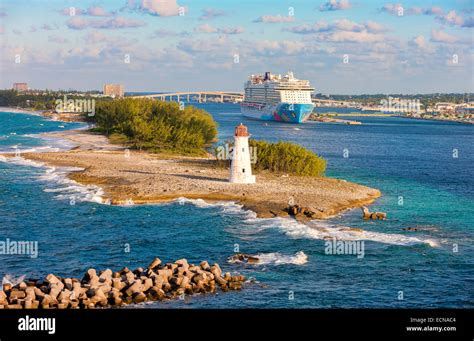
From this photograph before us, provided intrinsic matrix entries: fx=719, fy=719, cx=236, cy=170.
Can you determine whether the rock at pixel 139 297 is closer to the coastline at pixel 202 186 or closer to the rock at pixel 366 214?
the coastline at pixel 202 186

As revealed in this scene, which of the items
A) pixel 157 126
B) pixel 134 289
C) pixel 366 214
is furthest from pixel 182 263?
pixel 157 126

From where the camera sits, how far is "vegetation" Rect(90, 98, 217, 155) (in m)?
102

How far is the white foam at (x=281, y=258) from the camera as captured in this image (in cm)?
4041

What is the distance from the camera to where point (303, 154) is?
76.4m

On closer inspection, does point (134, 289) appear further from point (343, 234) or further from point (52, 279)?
point (343, 234)

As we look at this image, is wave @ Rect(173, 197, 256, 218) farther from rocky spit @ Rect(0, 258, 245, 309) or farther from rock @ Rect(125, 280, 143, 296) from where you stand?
rock @ Rect(125, 280, 143, 296)

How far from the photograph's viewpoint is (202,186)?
6381 centimetres

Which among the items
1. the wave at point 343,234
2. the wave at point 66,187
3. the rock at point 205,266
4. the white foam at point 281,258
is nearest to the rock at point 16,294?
the rock at point 205,266

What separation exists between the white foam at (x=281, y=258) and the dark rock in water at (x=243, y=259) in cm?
29

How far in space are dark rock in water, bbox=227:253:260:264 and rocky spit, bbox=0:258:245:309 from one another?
9.98ft

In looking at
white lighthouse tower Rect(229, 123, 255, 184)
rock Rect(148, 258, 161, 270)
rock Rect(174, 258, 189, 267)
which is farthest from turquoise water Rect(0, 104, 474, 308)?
white lighthouse tower Rect(229, 123, 255, 184)

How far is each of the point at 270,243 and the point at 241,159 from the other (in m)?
20.2

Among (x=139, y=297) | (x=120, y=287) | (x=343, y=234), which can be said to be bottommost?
(x=139, y=297)

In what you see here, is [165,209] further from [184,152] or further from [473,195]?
[184,152]
